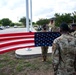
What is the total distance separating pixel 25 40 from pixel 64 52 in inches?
201

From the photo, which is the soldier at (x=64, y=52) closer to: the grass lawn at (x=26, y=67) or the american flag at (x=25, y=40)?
the grass lawn at (x=26, y=67)

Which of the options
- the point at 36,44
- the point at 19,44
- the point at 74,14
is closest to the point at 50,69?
the point at 36,44

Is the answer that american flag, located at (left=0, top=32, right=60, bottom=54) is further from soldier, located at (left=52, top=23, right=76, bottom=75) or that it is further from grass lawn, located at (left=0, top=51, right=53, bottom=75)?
soldier, located at (left=52, top=23, right=76, bottom=75)

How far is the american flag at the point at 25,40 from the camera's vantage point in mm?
7609

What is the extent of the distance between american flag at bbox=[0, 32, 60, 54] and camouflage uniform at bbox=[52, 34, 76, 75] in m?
4.12

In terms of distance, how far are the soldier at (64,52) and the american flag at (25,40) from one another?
162 inches

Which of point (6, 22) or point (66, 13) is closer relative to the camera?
point (66, 13)

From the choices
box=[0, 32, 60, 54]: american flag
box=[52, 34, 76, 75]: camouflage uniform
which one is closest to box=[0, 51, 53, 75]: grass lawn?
box=[0, 32, 60, 54]: american flag

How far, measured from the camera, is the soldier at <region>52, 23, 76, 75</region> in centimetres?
336

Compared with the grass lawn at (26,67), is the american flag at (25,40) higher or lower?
higher

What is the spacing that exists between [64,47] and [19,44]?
508 cm

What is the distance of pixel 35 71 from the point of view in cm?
700

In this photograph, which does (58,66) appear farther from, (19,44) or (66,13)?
(66,13)

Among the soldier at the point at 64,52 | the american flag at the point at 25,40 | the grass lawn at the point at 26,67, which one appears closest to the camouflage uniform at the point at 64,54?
the soldier at the point at 64,52
